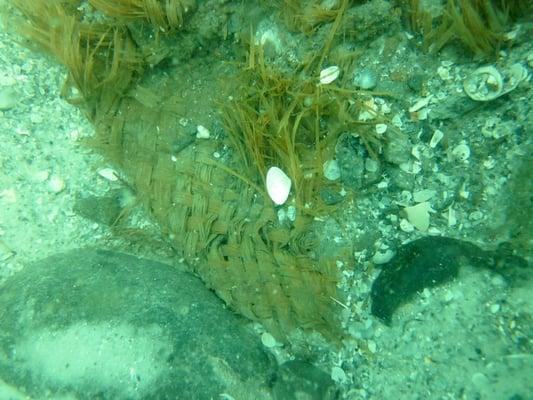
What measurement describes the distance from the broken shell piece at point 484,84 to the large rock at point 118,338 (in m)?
2.38

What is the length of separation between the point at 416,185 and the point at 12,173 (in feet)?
10.6

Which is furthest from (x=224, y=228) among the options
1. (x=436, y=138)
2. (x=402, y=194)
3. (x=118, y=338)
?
(x=436, y=138)

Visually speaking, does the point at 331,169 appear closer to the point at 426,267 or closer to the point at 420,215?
the point at 420,215

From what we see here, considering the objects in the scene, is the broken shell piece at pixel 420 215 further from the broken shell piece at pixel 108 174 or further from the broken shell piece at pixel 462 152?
the broken shell piece at pixel 108 174

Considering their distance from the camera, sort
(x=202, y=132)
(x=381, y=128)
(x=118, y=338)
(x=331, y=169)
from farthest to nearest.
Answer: (x=202, y=132) → (x=331, y=169) → (x=381, y=128) → (x=118, y=338)

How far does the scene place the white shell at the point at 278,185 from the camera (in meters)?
2.86

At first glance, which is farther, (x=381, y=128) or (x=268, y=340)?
(x=268, y=340)

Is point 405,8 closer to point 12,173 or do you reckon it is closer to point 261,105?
point 261,105

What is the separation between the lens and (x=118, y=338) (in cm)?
250

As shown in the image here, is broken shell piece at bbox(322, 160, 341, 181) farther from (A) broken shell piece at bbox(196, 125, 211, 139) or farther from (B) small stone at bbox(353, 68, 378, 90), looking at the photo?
(A) broken shell piece at bbox(196, 125, 211, 139)

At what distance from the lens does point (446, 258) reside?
8.34 ft

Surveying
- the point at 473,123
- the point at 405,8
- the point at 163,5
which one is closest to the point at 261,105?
the point at 163,5

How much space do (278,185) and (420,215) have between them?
1066mm

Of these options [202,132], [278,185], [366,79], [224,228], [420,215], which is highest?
[202,132]
